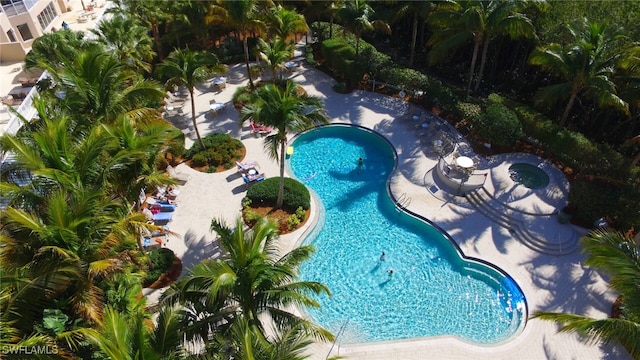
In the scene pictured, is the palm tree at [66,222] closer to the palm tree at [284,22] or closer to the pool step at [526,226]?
the pool step at [526,226]

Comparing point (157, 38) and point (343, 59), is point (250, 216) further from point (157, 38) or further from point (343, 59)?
point (157, 38)

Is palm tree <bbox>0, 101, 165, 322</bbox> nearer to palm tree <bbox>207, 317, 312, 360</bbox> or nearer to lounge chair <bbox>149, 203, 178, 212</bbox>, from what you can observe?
palm tree <bbox>207, 317, 312, 360</bbox>

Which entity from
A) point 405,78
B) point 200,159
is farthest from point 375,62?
point 200,159

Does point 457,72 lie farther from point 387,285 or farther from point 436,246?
point 387,285

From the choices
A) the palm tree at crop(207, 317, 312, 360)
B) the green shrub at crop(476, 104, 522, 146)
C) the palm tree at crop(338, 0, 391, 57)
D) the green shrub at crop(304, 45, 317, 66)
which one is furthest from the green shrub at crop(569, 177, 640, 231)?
the green shrub at crop(304, 45, 317, 66)

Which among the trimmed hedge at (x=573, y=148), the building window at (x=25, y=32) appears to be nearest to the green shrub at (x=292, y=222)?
the trimmed hedge at (x=573, y=148)

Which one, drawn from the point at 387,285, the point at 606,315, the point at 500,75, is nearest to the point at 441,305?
the point at 387,285
